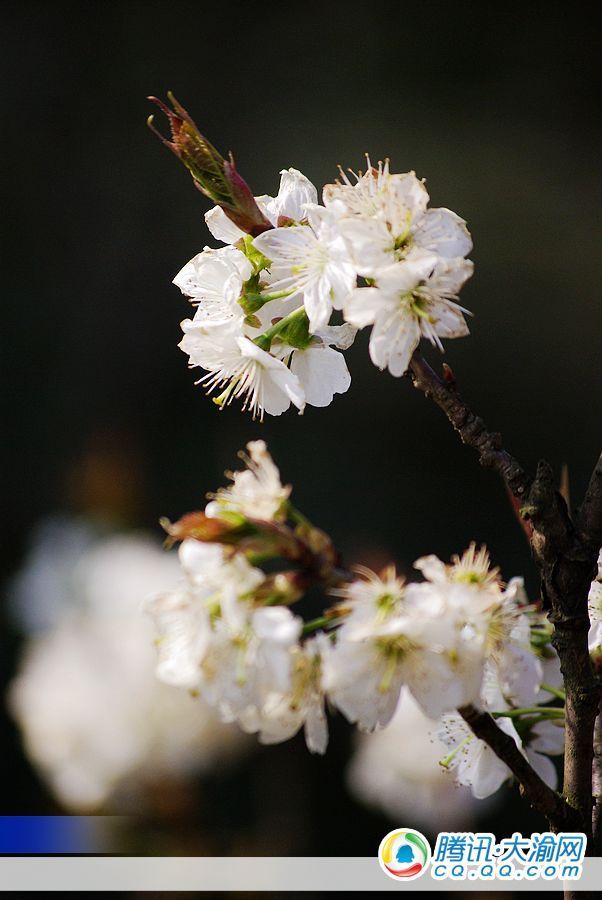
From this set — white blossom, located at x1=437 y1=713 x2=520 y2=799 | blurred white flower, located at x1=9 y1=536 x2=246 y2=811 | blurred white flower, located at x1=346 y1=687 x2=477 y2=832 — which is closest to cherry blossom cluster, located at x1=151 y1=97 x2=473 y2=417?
white blossom, located at x1=437 y1=713 x2=520 y2=799

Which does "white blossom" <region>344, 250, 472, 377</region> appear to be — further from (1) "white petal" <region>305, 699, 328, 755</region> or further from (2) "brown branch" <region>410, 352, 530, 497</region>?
(1) "white petal" <region>305, 699, 328, 755</region>

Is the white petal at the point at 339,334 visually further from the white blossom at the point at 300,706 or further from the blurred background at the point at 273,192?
the blurred background at the point at 273,192

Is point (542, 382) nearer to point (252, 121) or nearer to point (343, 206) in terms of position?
point (252, 121)

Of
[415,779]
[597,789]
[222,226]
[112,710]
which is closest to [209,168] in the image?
[222,226]

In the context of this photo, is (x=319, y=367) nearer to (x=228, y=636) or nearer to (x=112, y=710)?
(x=228, y=636)

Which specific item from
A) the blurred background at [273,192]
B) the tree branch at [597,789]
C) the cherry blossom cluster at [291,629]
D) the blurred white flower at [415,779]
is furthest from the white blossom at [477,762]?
the blurred background at [273,192]

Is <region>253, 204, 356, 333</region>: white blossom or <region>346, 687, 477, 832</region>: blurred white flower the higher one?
<region>253, 204, 356, 333</region>: white blossom
